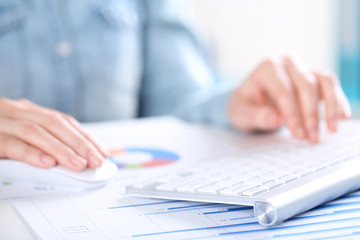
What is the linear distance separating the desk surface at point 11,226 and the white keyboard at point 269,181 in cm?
11

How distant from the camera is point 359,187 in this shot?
50 cm

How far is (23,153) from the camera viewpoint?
1.72ft

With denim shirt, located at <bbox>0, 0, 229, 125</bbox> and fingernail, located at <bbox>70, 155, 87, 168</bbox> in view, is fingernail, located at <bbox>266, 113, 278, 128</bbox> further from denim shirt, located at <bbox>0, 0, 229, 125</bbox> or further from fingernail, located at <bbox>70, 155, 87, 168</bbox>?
fingernail, located at <bbox>70, 155, 87, 168</bbox>

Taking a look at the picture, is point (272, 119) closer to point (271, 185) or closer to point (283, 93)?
point (283, 93)

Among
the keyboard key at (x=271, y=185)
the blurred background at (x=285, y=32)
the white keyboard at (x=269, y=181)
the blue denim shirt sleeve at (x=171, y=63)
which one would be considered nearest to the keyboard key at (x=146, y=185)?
the white keyboard at (x=269, y=181)

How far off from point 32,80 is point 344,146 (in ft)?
2.04

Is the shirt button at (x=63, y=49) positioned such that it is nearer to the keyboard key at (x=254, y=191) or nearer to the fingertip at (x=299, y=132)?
the fingertip at (x=299, y=132)

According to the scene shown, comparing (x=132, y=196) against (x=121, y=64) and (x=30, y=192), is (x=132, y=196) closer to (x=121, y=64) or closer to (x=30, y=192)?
(x=30, y=192)

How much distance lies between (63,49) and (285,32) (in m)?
1.73

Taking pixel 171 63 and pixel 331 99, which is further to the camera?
pixel 171 63

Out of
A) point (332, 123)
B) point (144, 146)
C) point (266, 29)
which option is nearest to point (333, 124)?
point (332, 123)

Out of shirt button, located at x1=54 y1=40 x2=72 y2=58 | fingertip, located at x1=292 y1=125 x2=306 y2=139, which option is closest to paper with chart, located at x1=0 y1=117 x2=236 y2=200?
fingertip, located at x1=292 y1=125 x2=306 y2=139

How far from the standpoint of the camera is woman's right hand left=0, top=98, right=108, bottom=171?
517mm

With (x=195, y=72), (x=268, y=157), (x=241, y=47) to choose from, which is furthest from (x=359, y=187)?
(x=241, y=47)
